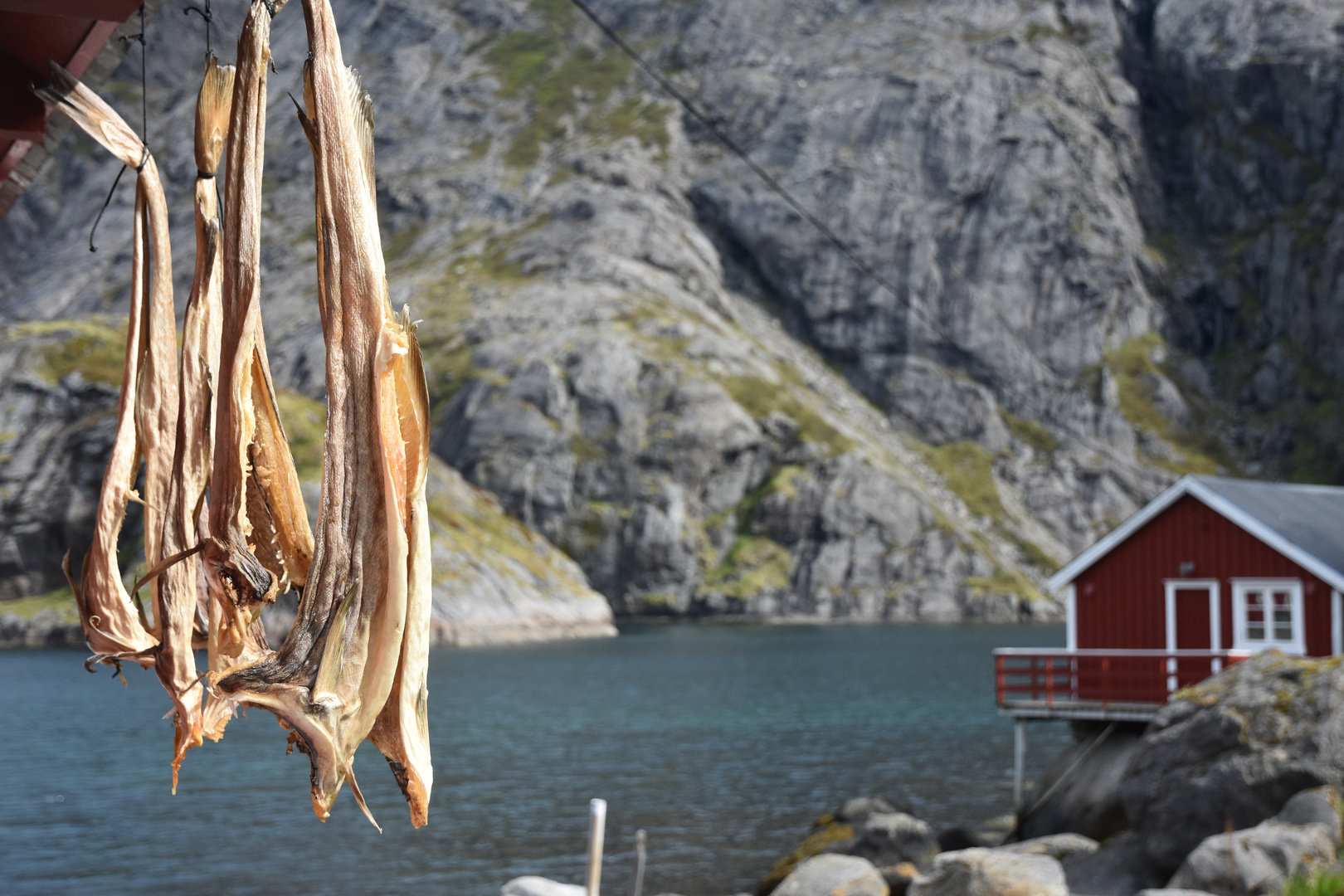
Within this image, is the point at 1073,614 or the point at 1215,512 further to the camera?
the point at 1073,614

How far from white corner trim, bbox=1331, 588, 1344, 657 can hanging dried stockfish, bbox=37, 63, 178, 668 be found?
31.8 m

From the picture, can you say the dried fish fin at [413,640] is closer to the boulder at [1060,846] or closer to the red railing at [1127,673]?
the boulder at [1060,846]

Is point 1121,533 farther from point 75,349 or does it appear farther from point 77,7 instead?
point 75,349

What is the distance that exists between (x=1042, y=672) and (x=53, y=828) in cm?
2953

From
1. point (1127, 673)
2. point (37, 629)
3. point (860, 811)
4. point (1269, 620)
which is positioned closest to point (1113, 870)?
point (860, 811)

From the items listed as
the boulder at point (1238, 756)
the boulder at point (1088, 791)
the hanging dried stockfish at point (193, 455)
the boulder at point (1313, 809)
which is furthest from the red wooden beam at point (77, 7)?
the boulder at point (1088, 791)

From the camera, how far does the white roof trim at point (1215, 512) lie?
99.2ft

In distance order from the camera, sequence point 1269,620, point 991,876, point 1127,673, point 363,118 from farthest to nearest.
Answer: point 1269,620, point 1127,673, point 991,876, point 363,118

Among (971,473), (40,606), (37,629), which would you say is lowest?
(37,629)

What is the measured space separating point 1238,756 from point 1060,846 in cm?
449

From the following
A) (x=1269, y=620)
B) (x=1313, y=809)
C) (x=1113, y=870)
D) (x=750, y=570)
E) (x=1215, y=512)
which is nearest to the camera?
(x=1313, y=809)

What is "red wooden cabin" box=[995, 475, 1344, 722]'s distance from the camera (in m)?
30.0

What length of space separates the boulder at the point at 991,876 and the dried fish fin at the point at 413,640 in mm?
17422

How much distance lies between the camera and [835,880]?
22.9 m
